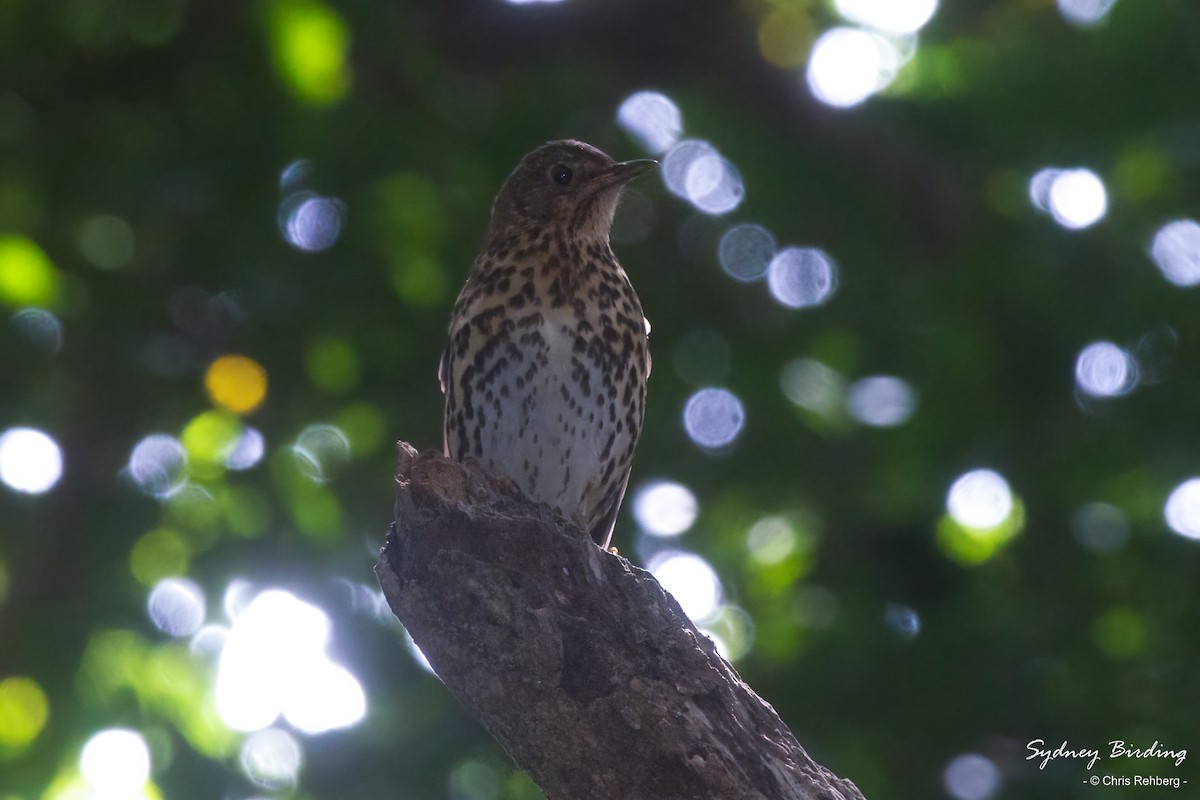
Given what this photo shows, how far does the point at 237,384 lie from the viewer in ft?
17.0

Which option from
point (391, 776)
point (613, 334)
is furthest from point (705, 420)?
point (391, 776)

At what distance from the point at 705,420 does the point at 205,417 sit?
6.33ft

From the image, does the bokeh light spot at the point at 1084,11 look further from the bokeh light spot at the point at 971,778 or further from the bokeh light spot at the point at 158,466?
the bokeh light spot at the point at 158,466

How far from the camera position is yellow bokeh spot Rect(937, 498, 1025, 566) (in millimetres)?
5617

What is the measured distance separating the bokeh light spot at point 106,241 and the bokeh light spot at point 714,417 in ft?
7.31

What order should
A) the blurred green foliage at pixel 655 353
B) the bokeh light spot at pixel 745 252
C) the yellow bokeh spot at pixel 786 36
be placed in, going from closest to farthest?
1. the blurred green foliage at pixel 655 353
2. the bokeh light spot at pixel 745 252
3. the yellow bokeh spot at pixel 786 36

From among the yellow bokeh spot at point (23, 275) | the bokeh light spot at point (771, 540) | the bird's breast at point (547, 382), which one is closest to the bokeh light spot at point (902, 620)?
the bokeh light spot at point (771, 540)

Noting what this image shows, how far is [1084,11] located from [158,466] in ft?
13.2

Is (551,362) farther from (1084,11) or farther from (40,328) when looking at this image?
(1084,11)

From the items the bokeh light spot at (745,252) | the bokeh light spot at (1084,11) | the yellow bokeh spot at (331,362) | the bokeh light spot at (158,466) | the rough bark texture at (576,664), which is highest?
the bokeh light spot at (1084,11)

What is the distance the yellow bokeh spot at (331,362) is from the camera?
16.9ft

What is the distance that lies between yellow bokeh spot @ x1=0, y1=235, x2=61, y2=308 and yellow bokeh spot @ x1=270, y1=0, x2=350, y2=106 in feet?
3.51

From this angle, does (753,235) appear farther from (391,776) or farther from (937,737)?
(391,776)

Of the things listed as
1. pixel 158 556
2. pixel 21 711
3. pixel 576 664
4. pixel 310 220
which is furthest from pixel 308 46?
pixel 576 664
